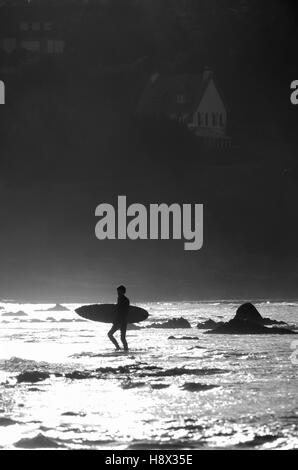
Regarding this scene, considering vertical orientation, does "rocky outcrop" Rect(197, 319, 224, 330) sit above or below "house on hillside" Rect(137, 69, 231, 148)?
below

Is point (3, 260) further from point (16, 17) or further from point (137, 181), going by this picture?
point (16, 17)

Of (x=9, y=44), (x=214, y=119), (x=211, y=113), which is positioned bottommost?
(x=214, y=119)

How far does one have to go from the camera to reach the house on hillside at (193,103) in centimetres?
12281

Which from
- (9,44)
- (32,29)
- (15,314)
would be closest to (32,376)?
(15,314)

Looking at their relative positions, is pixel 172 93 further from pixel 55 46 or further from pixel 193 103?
pixel 55 46

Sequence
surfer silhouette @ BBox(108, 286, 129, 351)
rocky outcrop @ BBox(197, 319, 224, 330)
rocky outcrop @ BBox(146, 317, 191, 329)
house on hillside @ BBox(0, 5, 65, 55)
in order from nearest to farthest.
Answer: surfer silhouette @ BBox(108, 286, 129, 351) < rocky outcrop @ BBox(197, 319, 224, 330) < rocky outcrop @ BBox(146, 317, 191, 329) < house on hillside @ BBox(0, 5, 65, 55)

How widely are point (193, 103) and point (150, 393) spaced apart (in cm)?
10057

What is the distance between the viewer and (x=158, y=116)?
116m

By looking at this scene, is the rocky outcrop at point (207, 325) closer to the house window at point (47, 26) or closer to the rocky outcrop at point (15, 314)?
the rocky outcrop at point (15, 314)

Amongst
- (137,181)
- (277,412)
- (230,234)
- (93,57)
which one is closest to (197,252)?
(230,234)

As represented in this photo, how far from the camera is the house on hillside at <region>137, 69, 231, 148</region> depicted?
403 ft

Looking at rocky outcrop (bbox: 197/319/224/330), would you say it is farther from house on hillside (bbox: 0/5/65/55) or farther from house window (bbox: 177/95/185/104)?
house on hillside (bbox: 0/5/65/55)

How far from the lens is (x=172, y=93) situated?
416ft

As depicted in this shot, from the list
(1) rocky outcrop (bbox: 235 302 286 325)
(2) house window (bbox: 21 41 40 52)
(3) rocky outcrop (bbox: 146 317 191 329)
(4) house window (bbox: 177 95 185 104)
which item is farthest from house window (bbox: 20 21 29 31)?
(1) rocky outcrop (bbox: 235 302 286 325)
